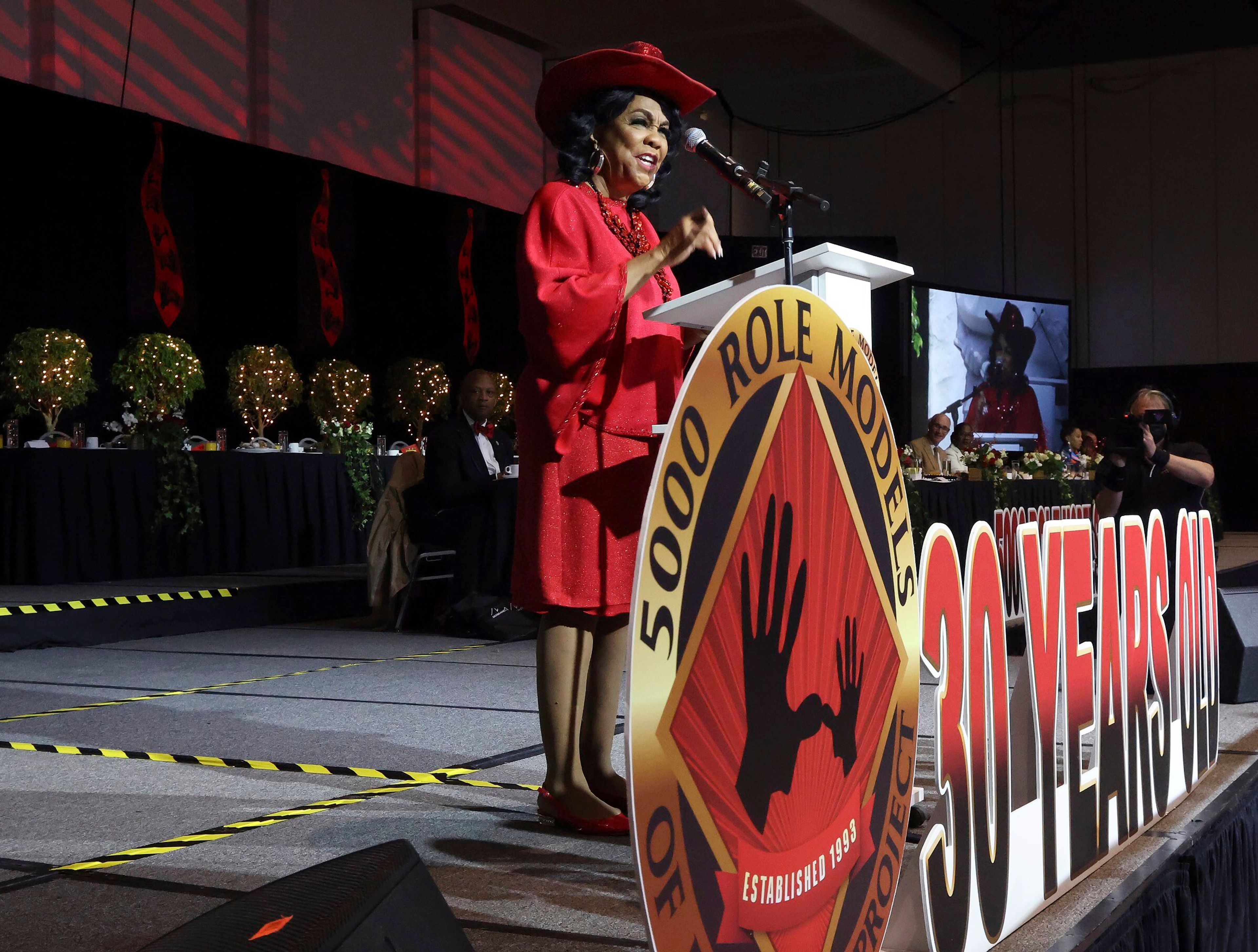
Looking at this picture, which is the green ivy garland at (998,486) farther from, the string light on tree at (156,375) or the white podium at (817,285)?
the white podium at (817,285)

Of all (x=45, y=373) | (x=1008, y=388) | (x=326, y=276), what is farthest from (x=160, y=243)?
(x=1008, y=388)

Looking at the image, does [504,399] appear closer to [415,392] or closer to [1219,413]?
[415,392]

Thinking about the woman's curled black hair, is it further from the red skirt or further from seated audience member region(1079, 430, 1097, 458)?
seated audience member region(1079, 430, 1097, 458)

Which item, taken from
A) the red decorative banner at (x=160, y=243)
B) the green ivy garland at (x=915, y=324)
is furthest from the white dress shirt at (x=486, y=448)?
the green ivy garland at (x=915, y=324)

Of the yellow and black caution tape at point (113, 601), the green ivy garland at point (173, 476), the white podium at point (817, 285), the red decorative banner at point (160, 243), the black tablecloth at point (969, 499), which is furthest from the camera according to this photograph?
the red decorative banner at point (160, 243)

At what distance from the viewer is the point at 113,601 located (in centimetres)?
510

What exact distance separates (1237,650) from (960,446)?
23.1ft

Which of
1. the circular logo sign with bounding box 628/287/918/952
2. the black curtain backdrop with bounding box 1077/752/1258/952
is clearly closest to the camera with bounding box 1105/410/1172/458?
the black curtain backdrop with bounding box 1077/752/1258/952

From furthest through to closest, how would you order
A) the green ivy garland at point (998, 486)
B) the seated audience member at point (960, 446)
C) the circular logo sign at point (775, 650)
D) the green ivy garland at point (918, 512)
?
the seated audience member at point (960, 446)
the green ivy garland at point (998, 486)
the green ivy garland at point (918, 512)
the circular logo sign at point (775, 650)

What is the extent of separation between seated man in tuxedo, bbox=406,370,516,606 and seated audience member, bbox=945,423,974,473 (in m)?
5.47

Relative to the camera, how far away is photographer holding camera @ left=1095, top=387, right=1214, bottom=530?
12.3 ft

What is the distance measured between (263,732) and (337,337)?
7066 mm

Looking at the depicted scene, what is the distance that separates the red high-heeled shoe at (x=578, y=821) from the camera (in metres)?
1.94

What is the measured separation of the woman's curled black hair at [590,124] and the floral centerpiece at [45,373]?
18.4 feet
